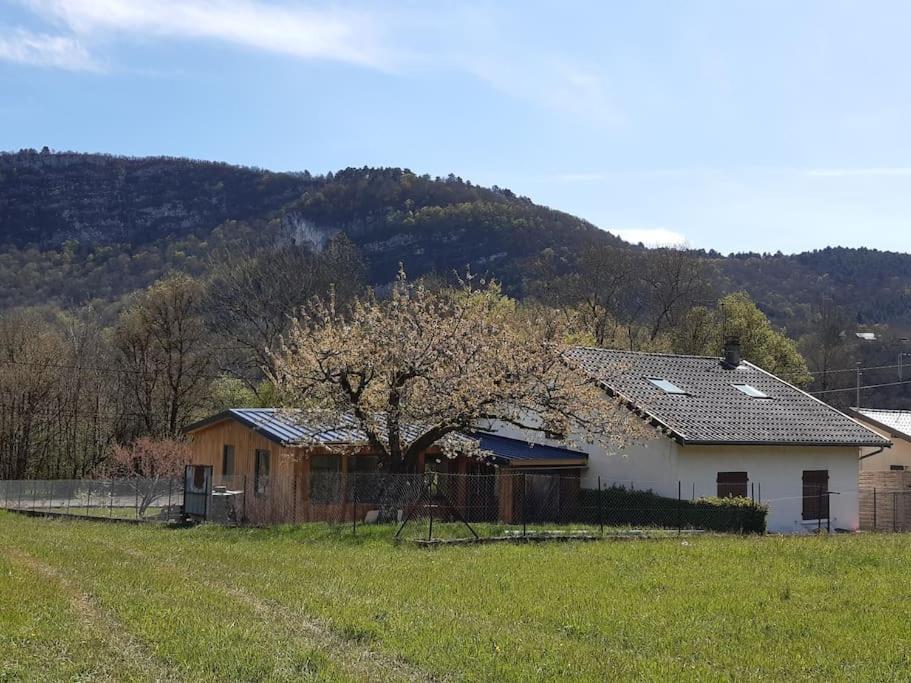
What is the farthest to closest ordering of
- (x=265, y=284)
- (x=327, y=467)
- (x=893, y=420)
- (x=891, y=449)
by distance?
(x=265, y=284) < (x=893, y=420) < (x=891, y=449) < (x=327, y=467)

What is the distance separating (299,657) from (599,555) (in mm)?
8884

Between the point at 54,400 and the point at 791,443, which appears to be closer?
the point at 791,443

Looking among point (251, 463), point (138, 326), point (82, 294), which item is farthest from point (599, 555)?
point (82, 294)

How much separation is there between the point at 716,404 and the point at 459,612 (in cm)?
1993

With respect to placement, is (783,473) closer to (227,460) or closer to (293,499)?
(293,499)

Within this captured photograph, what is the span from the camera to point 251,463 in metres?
30.1

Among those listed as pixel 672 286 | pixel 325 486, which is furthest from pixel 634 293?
pixel 325 486

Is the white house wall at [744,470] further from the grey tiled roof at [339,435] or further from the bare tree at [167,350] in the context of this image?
the bare tree at [167,350]

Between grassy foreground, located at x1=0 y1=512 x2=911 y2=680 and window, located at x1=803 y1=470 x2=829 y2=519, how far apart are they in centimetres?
1054

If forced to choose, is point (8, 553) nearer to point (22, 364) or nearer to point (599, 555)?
point (599, 555)

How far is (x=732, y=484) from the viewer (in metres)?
26.9

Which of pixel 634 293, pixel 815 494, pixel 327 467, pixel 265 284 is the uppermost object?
pixel 634 293

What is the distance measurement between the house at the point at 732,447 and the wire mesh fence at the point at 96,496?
11794 mm

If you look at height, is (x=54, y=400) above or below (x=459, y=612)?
above
